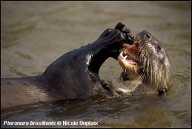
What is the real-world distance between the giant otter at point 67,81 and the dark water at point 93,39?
0.34 feet

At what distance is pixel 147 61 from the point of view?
6.64 m

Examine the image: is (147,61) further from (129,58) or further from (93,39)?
(93,39)

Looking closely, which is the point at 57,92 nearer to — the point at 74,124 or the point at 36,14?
the point at 74,124

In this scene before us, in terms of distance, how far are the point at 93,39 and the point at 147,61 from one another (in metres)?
2.65

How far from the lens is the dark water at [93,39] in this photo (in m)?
6.07

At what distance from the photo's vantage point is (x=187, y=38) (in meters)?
9.60

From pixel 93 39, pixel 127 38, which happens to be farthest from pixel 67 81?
pixel 93 39

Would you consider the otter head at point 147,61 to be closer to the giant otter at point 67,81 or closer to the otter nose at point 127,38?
the otter nose at point 127,38

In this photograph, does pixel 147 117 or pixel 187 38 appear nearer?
pixel 147 117

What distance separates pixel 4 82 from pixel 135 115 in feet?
4.50

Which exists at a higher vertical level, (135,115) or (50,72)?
(50,72)

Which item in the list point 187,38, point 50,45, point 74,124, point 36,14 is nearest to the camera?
point 74,124

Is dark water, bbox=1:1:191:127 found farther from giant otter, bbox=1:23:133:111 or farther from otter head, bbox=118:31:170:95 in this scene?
otter head, bbox=118:31:170:95

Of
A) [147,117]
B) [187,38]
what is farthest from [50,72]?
[187,38]
